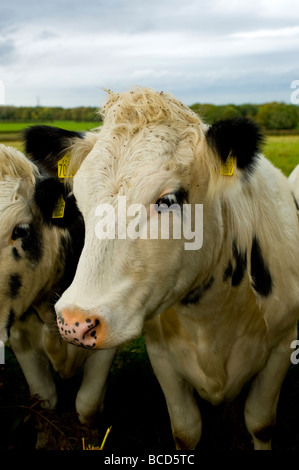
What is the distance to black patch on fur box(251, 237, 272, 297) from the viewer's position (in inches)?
132

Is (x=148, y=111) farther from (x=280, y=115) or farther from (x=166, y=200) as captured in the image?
(x=280, y=115)

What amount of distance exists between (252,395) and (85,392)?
1276 millimetres

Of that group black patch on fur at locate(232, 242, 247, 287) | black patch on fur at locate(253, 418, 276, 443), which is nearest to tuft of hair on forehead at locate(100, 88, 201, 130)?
black patch on fur at locate(232, 242, 247, 287)

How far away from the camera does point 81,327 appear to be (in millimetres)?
2357

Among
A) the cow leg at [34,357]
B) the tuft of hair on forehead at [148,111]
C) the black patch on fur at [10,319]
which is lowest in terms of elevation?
the cow leg at [34,357]

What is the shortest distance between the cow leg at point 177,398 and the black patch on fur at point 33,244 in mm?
917

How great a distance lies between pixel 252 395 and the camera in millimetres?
3930

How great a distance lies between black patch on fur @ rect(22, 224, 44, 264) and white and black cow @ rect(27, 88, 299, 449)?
59 cm

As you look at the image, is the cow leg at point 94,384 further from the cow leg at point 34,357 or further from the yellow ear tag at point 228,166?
the yellow ear tag at point 228,166

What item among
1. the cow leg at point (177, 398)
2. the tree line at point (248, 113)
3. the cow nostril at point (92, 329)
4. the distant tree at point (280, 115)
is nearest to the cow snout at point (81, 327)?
the cow nostril at point (92, 329)

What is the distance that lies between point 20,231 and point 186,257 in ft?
4.39

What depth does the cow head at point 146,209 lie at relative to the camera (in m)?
2.46

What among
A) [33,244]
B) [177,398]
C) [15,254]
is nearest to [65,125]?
[33,244]
